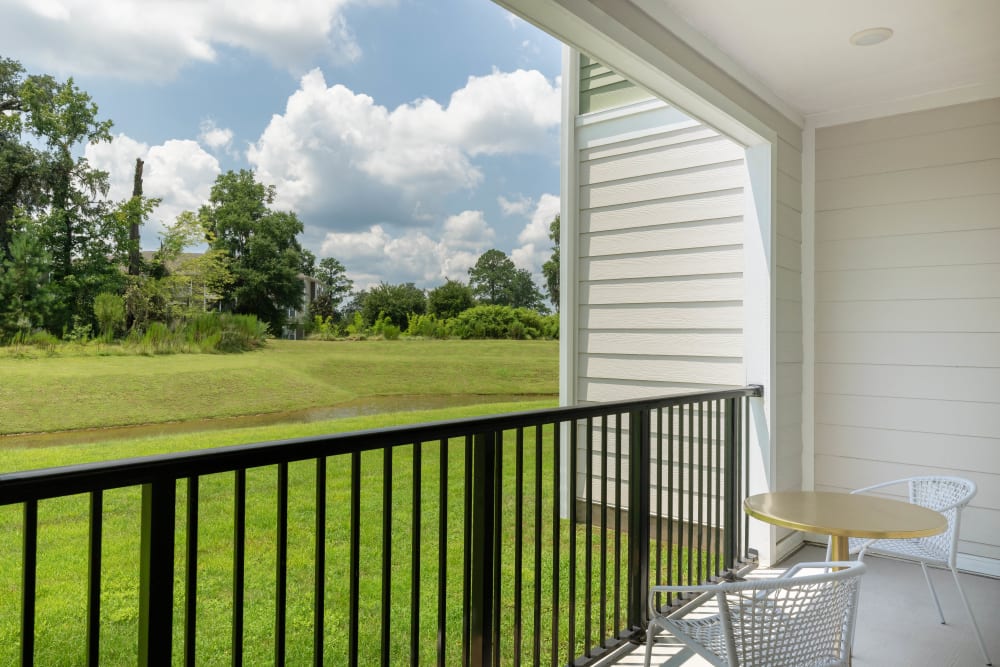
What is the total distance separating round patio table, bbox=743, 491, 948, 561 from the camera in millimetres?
1902

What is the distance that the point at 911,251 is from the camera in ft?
11.1

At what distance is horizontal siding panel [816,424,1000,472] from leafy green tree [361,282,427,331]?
6830 mm

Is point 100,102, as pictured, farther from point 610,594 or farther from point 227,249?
point 610,594

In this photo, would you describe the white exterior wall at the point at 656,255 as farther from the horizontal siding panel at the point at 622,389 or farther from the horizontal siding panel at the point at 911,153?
the horizontal siding panel at the point at 911,153

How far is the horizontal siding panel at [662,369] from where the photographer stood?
11.8 ft

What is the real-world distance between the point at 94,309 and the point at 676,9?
7.33 meters

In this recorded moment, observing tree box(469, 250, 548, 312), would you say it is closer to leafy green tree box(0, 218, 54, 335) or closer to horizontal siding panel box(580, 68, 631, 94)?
leafy green tree box(0, 218, 54, 335)

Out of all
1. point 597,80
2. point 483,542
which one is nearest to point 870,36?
point 597,80

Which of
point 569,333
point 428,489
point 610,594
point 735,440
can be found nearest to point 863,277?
point 735,440

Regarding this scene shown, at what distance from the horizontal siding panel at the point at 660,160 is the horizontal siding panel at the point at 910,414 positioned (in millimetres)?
1539

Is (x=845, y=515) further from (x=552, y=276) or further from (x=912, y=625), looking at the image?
(x=552, y=276)

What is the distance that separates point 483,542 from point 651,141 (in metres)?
3.03

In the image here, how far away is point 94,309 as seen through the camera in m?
7.28

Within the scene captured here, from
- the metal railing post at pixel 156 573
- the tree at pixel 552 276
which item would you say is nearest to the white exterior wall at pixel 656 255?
the metal railing post at pixel 156 573
